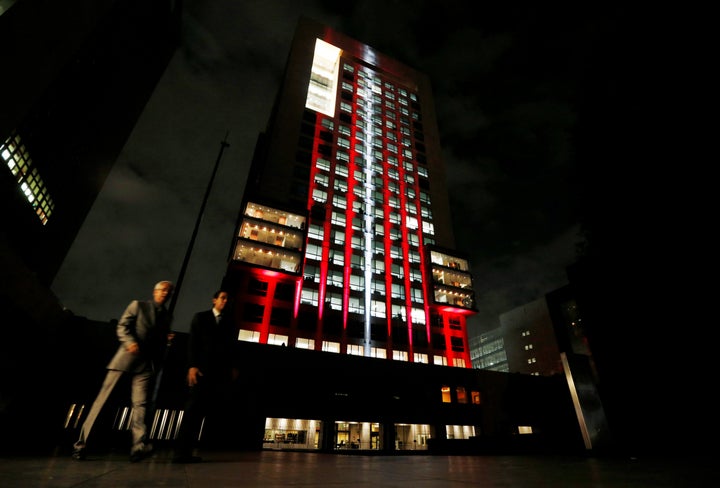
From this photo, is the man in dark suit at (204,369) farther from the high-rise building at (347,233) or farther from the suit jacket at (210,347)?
the high-rise building at (347,233)

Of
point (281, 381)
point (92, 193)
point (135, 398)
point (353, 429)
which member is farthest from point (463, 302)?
point (92, 193)

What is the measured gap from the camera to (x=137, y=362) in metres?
4.50

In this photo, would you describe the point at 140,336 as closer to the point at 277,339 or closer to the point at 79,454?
the point at 79,454

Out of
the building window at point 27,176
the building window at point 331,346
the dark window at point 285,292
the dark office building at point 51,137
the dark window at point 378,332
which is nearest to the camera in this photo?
the dark office building at point 51,137

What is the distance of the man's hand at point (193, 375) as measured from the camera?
178 inches

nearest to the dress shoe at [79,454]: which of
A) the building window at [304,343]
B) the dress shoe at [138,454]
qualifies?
the dress shoe at [138,454]

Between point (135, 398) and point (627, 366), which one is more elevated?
point (627, 366)

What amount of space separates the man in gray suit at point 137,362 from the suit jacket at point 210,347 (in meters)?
0.49

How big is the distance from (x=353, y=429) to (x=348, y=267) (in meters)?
19.0

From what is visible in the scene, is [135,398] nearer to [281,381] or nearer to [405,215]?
[281,381]

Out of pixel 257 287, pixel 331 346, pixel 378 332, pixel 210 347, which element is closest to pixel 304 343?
pixel 331 346

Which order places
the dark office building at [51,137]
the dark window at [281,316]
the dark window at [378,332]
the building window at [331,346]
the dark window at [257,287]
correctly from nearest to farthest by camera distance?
the dark office building at [51,137], the dark window at [281,316], the building window at [331,346], the dark window at [257,287], the dark window at [378,332]

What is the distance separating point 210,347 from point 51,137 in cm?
5068

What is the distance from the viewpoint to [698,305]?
23.6ft
